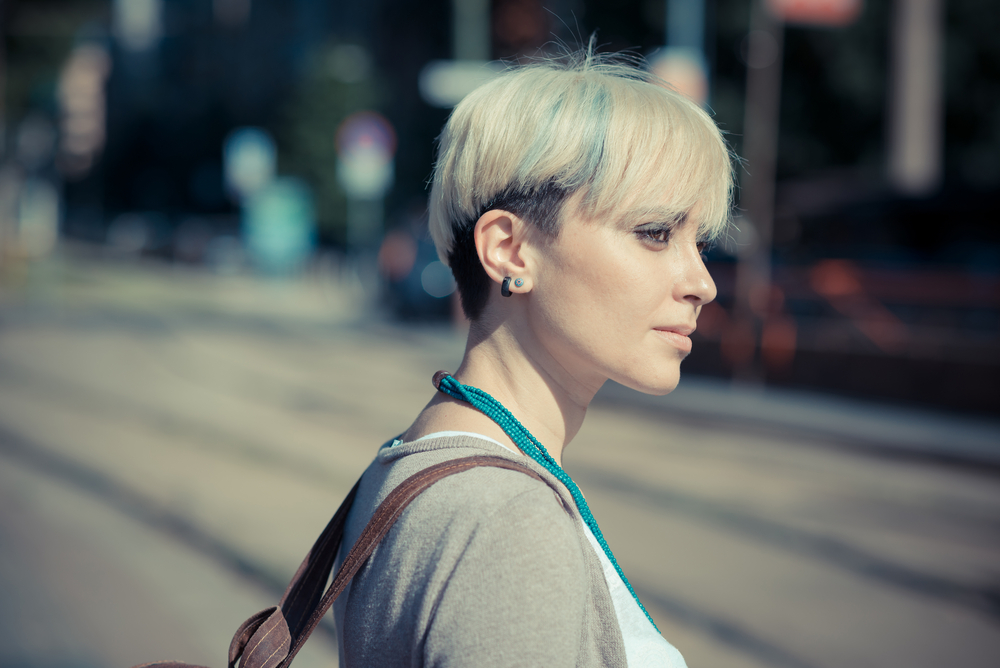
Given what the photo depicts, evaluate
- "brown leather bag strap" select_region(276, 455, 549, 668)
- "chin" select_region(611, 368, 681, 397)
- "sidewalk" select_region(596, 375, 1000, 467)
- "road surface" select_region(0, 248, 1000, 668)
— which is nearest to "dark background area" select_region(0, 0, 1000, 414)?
"sidewalk" select_region(596, 375, 1000, 467)

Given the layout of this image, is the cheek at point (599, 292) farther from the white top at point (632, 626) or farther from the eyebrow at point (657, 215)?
the white top at point (632, 626)

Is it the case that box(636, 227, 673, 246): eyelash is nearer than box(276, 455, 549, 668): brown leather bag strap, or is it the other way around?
box(276, 455, 549, 668): brown leather bag strap

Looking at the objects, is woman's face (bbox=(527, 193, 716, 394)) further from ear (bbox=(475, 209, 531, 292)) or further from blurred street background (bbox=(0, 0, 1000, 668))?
blurred street background (bbox=(0, 0, 1000, 668))

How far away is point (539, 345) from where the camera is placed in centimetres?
129

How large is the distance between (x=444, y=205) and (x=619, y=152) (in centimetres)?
28

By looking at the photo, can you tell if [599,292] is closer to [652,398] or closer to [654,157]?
[654,157]

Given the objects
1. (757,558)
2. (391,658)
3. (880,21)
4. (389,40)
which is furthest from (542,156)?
(389,40)

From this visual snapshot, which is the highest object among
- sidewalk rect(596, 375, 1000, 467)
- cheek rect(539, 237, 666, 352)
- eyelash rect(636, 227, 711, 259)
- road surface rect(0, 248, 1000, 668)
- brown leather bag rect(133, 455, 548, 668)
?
eyelash rect(636, 227, 711, 259)

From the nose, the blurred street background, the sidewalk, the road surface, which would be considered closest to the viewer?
the nose

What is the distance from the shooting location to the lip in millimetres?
1311

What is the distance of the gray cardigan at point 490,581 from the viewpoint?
999 mm

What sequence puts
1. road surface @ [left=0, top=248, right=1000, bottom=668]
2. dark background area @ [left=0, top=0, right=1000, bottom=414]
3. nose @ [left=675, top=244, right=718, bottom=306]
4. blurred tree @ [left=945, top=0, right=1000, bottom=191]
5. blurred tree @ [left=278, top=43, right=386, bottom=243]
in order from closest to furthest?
nose @ [left=675, top=244, right=718, bottom=306] < road surface @ [left=0, top=248, right=1000, bottom=668] < dark background area @ [left=0, top=0, right=1000, bottom=414] < blurred tree @ [left=945, top=0, right=1000, bottom=191] < blurred tree @ [left=278, top=43, right=386, bottom=243]

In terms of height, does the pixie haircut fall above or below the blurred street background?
above

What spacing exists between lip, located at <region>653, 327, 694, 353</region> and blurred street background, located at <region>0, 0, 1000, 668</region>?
823mm
